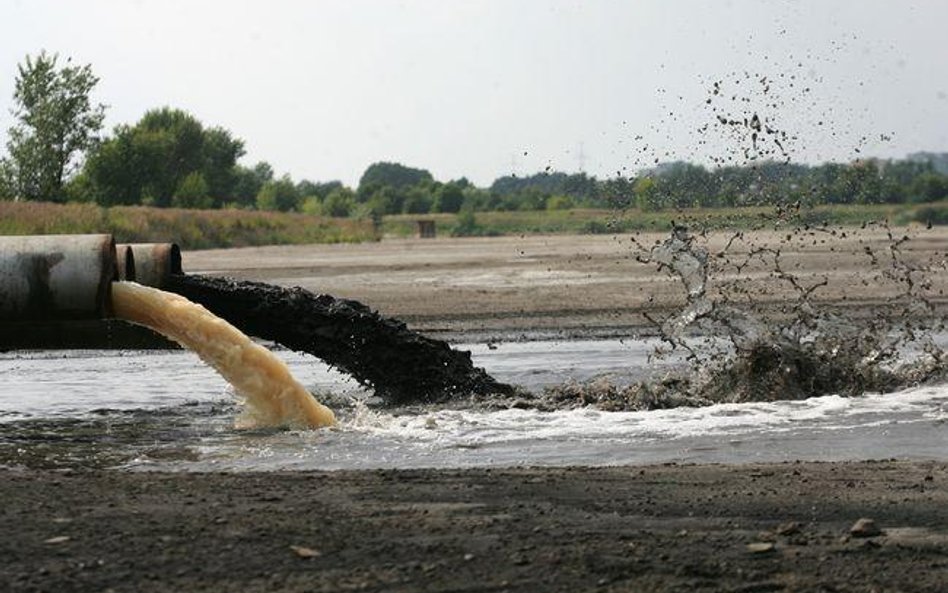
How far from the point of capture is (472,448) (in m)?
11.5

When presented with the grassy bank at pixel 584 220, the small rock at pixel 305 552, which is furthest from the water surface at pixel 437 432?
the grassy bank at pixel 584 220

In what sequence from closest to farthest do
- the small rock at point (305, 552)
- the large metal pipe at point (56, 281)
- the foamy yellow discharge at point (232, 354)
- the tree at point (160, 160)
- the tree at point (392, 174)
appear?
the small rock at point (305, 552) < the foamy yellow discharge at point (232, 354) < the large metal pipe at point (56, 281) < the tree at point (160, 160) < the tree at point (392, 174)

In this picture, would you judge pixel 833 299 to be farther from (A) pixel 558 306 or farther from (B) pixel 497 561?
(B) pixel 497 561

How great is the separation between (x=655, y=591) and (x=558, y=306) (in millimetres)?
20734

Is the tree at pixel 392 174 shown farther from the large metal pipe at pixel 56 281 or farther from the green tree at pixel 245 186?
the large metal pipe at pixel 56 281

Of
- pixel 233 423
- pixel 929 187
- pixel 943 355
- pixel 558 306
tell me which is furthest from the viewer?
pixel 929 187

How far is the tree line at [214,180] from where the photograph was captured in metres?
23.5

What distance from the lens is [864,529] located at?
7398 millimetres

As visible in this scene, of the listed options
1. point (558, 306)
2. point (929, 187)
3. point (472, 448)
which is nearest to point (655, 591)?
point (472, 448)

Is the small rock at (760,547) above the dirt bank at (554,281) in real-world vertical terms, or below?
above

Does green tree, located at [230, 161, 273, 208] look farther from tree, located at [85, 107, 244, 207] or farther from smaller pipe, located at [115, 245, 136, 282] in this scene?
smaller pipe, located at [115, 245, 136, 282]

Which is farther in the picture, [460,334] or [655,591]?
[460,334]

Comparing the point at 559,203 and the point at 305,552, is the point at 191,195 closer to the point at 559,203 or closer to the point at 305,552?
the point at 559,203

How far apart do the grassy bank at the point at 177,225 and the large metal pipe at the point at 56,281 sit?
34342 mm
